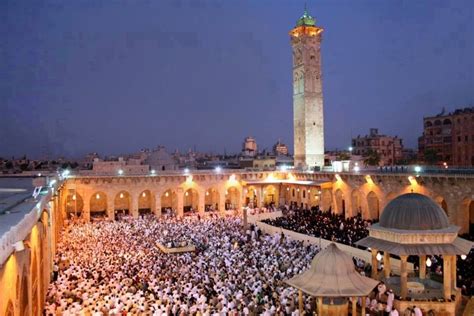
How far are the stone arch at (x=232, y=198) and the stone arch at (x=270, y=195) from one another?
278 centimetres

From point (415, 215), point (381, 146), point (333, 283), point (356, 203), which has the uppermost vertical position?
point (381, 146)

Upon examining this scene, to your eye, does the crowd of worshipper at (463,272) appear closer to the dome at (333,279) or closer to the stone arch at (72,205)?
the dome at (333,279)

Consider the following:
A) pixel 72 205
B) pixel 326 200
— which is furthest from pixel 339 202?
pixel 72 205

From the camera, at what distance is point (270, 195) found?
40.5 meters

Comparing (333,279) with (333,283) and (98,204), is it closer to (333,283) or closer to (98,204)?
(333,283)

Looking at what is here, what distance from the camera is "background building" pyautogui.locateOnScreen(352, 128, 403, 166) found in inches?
2574

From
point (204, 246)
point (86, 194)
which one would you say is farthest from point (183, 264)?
point (86, 194)

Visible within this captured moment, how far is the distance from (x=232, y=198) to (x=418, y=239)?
30.3 meters

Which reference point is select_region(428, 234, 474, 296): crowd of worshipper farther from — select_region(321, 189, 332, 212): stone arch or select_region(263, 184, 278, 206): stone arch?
select_region(263, 184, 278, 206): stone arch

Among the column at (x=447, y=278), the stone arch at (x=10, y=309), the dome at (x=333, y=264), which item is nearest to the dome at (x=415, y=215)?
the column at (x=447, y=278)

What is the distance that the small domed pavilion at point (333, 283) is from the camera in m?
9.59

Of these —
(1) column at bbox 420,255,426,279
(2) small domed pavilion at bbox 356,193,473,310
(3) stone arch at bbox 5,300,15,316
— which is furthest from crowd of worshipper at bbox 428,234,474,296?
(3) stone arch at bbox 5,300,15,316

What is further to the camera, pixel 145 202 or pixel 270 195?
pixel 270 195

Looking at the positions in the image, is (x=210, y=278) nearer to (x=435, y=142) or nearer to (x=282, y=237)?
(x=282, y=237)
